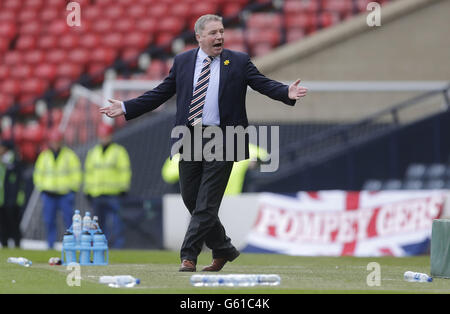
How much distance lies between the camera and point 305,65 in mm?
22125

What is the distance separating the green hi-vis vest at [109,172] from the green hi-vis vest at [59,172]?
321mm

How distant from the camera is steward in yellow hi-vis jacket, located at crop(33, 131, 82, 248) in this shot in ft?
58.3

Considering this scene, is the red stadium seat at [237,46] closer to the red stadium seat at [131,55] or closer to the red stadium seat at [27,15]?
the red stadium seat at [131,55]

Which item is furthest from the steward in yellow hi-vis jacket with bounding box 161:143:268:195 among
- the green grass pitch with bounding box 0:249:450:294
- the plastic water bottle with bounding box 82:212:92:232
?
the plastic water bottle with bounding box 82:212:92:232

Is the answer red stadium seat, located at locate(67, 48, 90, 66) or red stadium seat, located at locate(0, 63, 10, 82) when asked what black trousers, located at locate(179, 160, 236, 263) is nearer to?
red stadium seat, located at locate(67, 48, 90, 66)

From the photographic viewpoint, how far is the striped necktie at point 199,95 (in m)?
9.59

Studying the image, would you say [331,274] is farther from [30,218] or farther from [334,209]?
[30,218]

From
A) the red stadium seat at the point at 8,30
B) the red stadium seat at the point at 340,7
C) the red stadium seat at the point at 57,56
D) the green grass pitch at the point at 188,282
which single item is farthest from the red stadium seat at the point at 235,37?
the green grass pitch at the point at 188,282

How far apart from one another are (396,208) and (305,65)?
708 cm

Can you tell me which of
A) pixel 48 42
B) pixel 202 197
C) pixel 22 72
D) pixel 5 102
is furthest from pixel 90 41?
pixel 202 197

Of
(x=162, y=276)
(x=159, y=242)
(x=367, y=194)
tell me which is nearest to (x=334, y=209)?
(x=367, y=194)

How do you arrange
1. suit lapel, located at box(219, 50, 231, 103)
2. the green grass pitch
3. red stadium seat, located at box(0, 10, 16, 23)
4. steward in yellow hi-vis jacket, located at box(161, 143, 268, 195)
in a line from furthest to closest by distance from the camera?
red stadium seat, located at box(0, 10, 16, 23)
steward in yellow hi-vis jacket, located at box(161, 143, 268, 195)
suit lapel, located at box(219, 50, 231, 103)
the green grass pitch

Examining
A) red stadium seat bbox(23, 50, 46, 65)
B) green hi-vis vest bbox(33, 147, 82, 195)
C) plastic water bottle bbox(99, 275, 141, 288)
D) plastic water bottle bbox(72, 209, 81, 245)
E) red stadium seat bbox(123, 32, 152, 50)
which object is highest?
red stadium seat bbox(123, 32, 152, 50)

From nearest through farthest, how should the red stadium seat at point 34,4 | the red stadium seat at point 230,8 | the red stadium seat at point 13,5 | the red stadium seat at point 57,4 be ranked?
the red stadium seat at point 230,8
the red stadium seat at point 57,4
the red stadium seat at point 34,4
the red stadium seat at point 13,5
